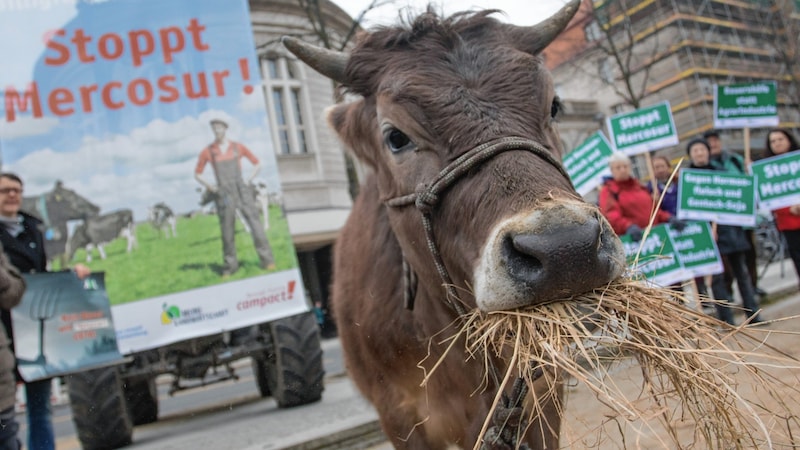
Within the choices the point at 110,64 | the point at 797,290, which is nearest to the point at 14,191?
the point at 110,64

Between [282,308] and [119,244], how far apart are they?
5.72 ft

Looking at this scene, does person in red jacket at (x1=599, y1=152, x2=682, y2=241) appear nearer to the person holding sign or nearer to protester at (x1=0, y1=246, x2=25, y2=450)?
the person holding sign

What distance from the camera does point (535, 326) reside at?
1.63m

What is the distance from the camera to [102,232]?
233 inches

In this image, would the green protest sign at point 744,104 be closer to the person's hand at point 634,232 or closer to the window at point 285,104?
the person's hand at point 634,232

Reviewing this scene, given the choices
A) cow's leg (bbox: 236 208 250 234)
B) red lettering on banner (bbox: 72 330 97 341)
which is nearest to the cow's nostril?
red lettering on banner (bbox: 72 330 97 341)

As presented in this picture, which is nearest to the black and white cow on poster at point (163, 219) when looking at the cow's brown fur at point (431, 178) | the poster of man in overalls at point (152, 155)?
the poster of man in overalls at point (152, 155)

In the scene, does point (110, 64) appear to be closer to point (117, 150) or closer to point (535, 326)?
point (117, 150)

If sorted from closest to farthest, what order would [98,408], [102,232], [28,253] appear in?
[28,253], [98,408], [102,232]

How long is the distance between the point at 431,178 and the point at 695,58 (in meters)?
30.6

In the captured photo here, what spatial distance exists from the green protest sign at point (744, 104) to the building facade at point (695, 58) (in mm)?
13016

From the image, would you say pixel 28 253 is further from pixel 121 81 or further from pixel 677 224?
pixel 677 224

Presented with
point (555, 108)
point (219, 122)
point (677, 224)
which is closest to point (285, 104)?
point (219, 122)

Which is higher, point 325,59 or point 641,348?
point 325,59
